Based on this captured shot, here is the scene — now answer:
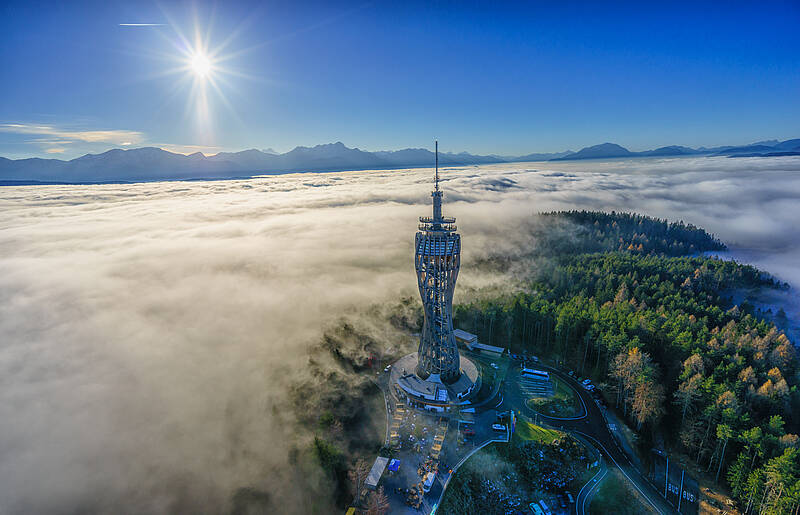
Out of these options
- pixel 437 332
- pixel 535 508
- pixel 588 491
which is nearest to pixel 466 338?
pixel 437 332

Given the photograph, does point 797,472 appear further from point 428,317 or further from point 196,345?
point 196,345

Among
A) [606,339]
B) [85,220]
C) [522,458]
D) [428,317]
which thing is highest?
[85,220]

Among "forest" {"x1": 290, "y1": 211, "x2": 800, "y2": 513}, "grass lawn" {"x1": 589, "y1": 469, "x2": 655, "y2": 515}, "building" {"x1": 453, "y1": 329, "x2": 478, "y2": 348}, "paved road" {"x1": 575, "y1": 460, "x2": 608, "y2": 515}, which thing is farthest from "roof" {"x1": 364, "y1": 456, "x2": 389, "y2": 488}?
"building" {"x1": 453, "y1": 329, "x2": 478, "y2": 348}

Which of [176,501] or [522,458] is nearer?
[176,501]

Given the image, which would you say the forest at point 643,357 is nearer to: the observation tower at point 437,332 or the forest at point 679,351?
the forest at point 679,351

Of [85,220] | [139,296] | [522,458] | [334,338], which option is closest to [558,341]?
[522,458]
